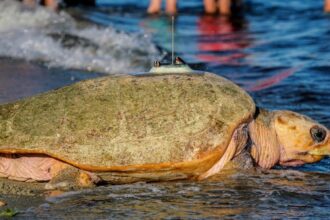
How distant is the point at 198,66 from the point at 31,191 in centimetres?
607

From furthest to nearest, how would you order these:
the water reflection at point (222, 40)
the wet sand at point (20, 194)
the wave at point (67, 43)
→ the water reflection at point (222, 40)
the wave at point (67, 43)
the wet sand at point (20, 194)

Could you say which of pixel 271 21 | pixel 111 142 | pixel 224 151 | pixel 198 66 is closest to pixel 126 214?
pixel 111 142

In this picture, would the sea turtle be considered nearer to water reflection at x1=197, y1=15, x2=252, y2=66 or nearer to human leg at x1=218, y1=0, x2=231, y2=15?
water reflection at x1=197, y1=15, x2=252, y2=66

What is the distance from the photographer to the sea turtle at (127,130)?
14.7 ft

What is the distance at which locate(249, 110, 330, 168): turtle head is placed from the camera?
5121 millimetres

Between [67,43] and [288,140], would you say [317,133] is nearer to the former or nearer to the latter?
[288,140]

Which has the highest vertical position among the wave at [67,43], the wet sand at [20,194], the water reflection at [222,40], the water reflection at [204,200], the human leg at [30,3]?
the human leg at [30,3]

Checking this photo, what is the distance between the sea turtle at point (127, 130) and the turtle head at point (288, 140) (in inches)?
10.0

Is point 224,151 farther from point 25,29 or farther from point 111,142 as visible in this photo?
point 25,29

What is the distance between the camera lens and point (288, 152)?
5262 millimetres

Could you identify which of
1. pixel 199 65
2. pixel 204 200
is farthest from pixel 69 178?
pixel 199 65

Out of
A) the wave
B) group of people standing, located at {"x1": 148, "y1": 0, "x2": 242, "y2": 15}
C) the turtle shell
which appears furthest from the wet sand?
group of people standing, located at {"x1": 148, "y1": 0, "x2": 242, "y2": 15}

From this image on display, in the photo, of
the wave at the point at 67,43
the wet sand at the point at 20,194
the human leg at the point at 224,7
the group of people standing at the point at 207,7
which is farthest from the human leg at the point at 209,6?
the wet sand at the point at 20,194

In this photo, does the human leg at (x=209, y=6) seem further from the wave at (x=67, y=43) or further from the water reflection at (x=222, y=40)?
the wave at (x=67, y=43)
